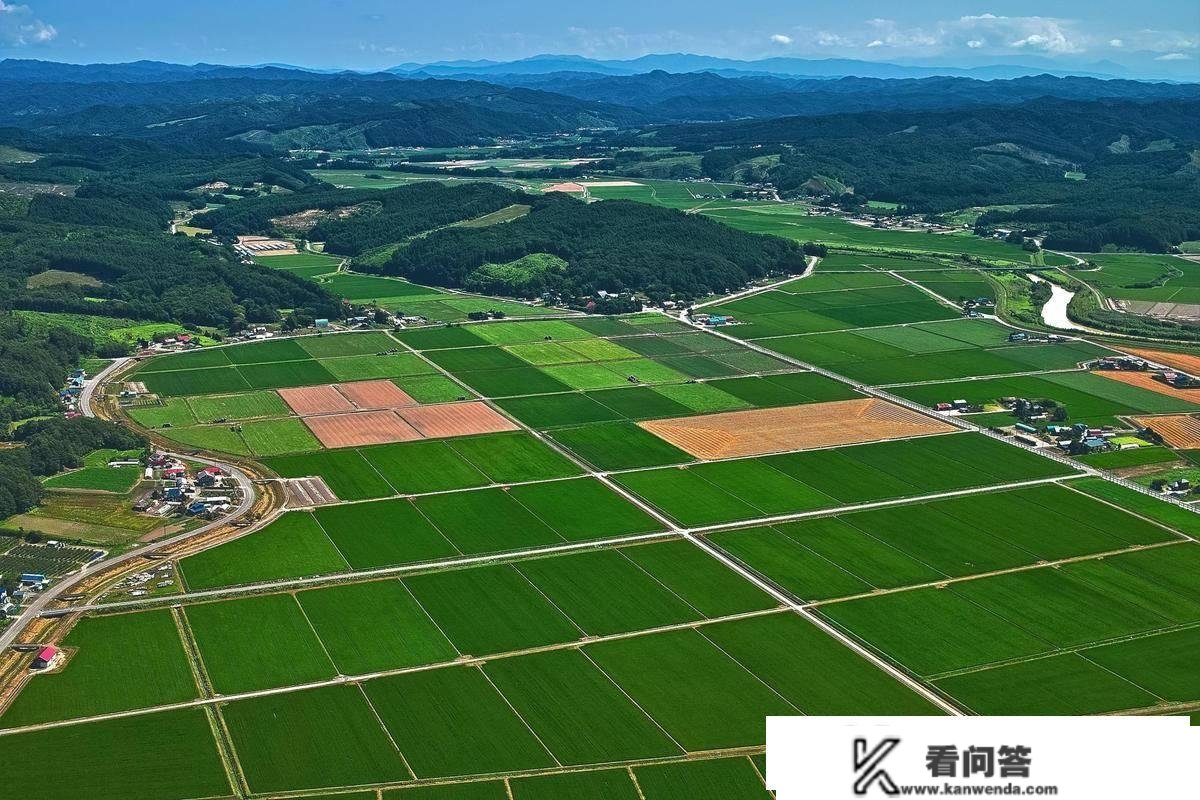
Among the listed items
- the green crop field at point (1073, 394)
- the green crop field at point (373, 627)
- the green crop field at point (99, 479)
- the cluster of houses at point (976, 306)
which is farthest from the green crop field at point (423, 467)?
the cluster of houses at point (976, 306)

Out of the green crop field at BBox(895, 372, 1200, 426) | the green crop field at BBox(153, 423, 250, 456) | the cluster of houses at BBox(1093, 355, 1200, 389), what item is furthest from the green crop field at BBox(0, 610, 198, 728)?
the cluster of houses at BBox(1093, 355, 1200, 389)

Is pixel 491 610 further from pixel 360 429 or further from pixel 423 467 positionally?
pixel 360 429

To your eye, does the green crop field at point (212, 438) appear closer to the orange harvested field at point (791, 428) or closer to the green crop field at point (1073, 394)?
the orange harvested field at point (791, 428)

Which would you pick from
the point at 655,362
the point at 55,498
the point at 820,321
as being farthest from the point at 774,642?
the point at 820,321

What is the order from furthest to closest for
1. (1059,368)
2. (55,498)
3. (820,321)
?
1. (820,321)
2. (1059,368)
3. (55,498)

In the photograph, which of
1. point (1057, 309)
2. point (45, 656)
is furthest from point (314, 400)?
point (1057, 309)

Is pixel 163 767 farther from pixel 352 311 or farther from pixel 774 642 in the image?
pixel 352 311
